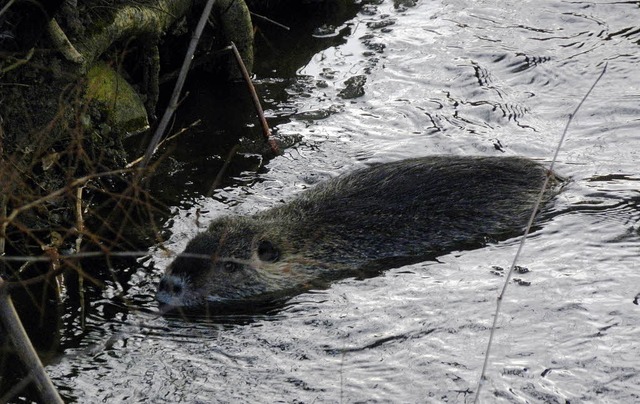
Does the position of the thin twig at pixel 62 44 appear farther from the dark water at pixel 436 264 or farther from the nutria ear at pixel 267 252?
the nutria ear at pixel 267 252

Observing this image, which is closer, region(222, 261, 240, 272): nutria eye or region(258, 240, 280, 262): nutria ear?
region(222, 261, 240, 272): nutria eye

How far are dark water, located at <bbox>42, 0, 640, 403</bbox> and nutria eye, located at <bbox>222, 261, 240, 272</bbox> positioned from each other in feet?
1.31

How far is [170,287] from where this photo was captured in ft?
18.7

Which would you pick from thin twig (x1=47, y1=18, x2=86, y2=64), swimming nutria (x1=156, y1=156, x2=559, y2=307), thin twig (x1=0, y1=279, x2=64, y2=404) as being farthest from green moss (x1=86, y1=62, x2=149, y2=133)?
thin twig (x1=0, y1=279, x2=64, y2=404)

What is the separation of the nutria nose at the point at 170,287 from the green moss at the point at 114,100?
1.72 meters

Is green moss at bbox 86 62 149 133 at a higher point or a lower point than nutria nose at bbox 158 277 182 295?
higher

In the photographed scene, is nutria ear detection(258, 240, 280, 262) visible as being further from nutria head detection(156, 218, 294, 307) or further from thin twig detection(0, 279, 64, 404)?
thin twig detection(0, 279, 64, 404)

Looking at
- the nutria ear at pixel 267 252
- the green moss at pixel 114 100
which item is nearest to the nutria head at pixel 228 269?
the nutria ear at pixel 267 252

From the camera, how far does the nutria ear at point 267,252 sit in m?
6.19

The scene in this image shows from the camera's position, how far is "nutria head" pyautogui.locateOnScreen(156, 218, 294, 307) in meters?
5.72

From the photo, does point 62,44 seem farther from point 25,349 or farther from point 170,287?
point 25,349

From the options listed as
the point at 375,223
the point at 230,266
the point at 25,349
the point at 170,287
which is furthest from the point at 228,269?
the point at 25,349

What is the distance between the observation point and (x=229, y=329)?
5605 millimetres

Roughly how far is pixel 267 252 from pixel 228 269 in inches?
10.9
